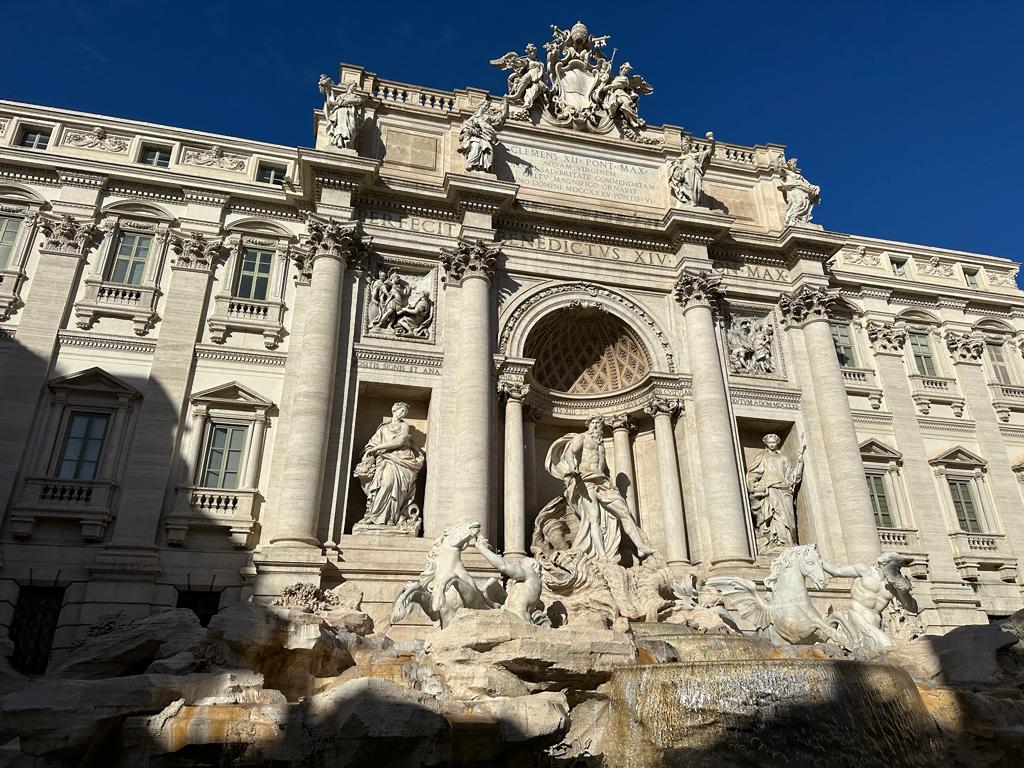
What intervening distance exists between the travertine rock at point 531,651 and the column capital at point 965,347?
19.2 metres

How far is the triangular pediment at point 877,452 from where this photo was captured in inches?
811

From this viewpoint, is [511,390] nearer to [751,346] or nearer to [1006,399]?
[751,346]

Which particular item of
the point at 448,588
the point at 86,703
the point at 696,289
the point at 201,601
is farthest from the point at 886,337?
the point at 86,703

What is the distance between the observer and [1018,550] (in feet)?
67.5

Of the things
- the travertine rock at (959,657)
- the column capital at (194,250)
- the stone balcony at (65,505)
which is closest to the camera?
the travertine rock at (959,657)

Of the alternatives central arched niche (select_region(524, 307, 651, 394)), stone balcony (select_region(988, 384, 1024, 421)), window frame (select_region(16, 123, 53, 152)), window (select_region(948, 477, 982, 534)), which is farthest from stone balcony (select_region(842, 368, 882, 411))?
window frame (select_region(16, 123, 53, 152))

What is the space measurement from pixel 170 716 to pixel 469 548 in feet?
28.3

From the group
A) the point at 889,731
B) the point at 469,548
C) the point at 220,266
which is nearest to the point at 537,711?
Answer: the point at 889,731

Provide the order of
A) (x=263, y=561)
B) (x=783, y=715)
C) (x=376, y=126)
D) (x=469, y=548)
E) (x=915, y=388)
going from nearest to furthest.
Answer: (x=783, y=715) → (x=263, y=561) → (x=469, y=548) → (x=376, y=126) → (x=915, y=388)

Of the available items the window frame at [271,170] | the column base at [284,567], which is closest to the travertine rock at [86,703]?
the column base at [284,567]

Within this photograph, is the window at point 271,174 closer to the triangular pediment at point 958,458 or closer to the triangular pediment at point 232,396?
the triangular pediment at point 232,396

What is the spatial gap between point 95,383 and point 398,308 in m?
7.10

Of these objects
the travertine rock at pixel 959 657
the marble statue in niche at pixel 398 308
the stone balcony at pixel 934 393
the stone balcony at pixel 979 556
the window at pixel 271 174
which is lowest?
the travertine rock at pixel 959 657

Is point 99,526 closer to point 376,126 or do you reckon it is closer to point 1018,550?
point 376,126
